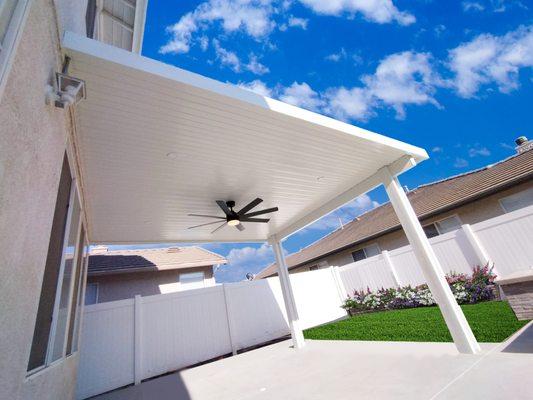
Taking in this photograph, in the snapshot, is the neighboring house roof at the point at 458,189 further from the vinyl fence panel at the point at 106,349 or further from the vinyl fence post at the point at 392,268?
the vinyl fence panel at the point at 106,349

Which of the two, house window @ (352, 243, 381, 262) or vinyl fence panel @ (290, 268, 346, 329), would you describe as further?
house window @ (352, 243, 381, 262)

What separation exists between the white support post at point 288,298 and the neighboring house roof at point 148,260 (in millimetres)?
5221

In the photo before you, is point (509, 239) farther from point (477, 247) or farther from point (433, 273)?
point (433, 273)

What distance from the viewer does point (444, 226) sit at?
389 inches

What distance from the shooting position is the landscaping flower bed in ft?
22.0

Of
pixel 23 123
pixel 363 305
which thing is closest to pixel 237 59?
pixel 363 305

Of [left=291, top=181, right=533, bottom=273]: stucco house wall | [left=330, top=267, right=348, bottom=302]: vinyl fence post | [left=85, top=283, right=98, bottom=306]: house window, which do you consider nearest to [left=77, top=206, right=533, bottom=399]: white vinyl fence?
[left=330, top=267, right=348, bottom=302]: vinyl fence post

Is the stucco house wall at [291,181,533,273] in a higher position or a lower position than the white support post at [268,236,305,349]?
higher

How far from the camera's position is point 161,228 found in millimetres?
5652

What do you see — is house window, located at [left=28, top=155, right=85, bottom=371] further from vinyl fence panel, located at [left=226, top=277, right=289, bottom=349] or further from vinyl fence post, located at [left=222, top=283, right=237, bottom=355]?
vinyl fence panel, located at [left=226, top=277, right=289, bottom=349]

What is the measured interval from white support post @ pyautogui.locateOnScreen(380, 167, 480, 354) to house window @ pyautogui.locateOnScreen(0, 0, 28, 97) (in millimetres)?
4261

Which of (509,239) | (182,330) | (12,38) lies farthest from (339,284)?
(12,38)

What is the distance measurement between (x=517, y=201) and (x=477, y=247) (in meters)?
2.78

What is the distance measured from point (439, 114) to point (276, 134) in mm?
31001
